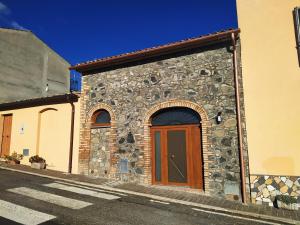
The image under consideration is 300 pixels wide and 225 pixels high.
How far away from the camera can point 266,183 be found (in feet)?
21.0

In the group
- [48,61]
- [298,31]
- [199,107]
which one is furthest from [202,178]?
[48,61]

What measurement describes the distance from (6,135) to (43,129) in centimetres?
340

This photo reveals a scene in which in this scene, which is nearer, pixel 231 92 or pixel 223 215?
pixel 223 215

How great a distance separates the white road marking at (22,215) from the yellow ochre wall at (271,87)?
5560mm

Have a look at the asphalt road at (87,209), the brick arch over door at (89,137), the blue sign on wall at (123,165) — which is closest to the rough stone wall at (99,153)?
the brick arch over door at (89,137)

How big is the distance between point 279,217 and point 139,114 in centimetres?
526

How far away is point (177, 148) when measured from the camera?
782cm

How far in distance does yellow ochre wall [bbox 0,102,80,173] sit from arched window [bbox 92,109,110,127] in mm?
908

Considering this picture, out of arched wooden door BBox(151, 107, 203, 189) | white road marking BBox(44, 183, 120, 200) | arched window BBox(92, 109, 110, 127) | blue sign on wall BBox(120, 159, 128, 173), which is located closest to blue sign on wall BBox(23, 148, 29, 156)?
arched window BBox(92, 109, 110, 127)

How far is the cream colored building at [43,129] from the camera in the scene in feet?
33.2

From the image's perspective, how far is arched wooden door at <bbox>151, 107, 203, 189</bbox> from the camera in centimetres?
752

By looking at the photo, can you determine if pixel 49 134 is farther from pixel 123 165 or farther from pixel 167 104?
pixel 167 104

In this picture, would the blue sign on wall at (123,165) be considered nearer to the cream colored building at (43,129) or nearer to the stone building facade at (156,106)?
the stone building facade at (156,106)

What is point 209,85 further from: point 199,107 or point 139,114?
point 139,114
